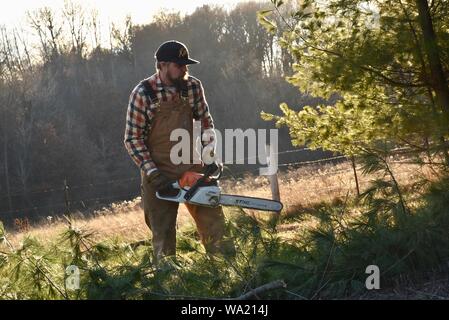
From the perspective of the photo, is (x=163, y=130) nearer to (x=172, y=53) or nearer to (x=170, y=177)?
(x=170, y=177)

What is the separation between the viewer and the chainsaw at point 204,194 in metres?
5.05

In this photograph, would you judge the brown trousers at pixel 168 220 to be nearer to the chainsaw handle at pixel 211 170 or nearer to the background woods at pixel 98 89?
the chainsaw handle at pixel 211 170

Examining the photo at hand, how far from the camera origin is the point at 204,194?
17.1ft

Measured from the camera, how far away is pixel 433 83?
231 inches

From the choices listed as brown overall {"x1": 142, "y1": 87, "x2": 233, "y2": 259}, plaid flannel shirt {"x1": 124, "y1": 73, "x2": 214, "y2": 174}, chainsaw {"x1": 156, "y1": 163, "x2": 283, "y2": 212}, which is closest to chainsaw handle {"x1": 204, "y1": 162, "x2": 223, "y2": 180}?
chainsaw {"x1": 156, "y1": 163, "x2": 283, "y2": 212}

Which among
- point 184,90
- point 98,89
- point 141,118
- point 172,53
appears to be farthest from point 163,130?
point 98,89

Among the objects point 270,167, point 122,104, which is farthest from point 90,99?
point 270,167

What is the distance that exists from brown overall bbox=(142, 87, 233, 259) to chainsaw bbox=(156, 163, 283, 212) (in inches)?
6.5

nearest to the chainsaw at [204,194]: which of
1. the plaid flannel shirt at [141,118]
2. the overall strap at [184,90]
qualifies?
the plaid flannel shirt at [141,118]

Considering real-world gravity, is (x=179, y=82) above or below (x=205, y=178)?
above

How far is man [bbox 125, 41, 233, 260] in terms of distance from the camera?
532 cm

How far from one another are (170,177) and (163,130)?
39 cm

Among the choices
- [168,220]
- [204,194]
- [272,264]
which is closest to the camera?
[272,264]

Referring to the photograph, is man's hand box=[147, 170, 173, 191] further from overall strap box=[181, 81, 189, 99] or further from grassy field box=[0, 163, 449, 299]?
grassy field box=[0, 163, 449, 299]
